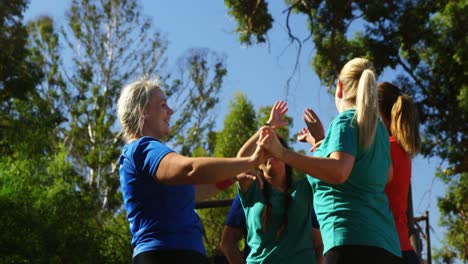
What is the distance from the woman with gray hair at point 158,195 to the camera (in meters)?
2.60

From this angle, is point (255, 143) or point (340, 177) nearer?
point (340, 177)

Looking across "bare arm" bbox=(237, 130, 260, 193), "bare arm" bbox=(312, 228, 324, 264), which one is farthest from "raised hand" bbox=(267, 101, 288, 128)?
"bare arm" bbox=(312, 228, 324, 264)

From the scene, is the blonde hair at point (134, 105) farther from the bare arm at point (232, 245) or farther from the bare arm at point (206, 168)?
the bare arm at point (232, 245)

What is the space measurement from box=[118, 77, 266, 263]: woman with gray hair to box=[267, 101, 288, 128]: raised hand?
15.9 inches

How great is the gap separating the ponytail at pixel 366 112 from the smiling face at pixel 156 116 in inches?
30.4

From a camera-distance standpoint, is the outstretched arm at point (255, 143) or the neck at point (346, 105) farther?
the outstretched arm at point (255, 143)

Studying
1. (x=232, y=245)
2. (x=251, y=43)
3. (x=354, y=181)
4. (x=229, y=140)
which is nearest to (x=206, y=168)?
A: (x=354, y=181)

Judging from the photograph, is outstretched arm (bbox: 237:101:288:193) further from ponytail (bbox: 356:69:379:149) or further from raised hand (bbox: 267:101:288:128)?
ponytail (bbox: 356:69:379:149)

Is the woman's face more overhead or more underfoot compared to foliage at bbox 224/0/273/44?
more underfoot

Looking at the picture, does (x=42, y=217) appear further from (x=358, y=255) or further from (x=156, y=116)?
(x=358, y=255)

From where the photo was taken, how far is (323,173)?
2.57 meters

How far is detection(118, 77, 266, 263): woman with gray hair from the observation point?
2.60 m

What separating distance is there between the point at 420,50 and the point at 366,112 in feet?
35.2

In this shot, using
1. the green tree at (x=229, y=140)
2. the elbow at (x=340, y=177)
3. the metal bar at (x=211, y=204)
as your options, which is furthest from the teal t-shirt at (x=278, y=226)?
the green tree at (x=229, y=140)
